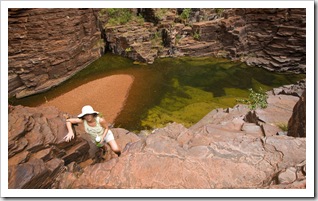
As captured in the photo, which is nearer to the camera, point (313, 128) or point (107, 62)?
point (313, 128)

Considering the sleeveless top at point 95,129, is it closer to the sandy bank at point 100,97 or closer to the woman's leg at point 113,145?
the woman's leg at point 113,145

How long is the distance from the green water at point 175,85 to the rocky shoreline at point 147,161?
5.03 metres

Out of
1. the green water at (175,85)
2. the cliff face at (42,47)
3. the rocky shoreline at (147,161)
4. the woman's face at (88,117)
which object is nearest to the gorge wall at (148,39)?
the cliff face at (42,47)

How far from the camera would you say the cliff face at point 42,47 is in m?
12.1

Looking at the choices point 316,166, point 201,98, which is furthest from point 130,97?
point 316,166

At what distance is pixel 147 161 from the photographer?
4.49 m

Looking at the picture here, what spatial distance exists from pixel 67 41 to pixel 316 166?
1366cm

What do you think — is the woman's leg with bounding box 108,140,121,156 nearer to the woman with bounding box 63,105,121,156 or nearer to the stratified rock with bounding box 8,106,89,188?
the woman with bounding box 63,105,121,156

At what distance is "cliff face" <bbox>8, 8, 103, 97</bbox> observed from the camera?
12.1 meters

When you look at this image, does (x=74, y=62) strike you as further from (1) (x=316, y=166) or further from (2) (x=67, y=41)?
(1) (x=316, y=166)

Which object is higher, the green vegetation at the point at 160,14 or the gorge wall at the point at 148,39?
the green vegetation at the point at 160,14

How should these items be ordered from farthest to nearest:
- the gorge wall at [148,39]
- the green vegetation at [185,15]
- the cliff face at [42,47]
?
the green vegetation at [185,15] < the gorge wall at [148,39] < the cliff face at [42,47]

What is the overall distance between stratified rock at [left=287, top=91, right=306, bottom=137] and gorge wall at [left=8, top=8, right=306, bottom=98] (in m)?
11.9

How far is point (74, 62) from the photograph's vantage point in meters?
14.6
